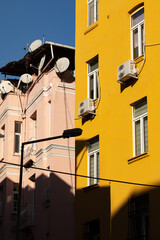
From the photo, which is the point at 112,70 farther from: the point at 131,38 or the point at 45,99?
the point at 45,99

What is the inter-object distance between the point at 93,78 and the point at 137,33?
12.1 ft

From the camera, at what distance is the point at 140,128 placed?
73.0ft

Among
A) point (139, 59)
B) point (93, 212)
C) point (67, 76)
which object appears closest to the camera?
point (139, 59)

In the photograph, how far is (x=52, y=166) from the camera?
109 feet

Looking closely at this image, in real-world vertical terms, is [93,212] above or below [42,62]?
below

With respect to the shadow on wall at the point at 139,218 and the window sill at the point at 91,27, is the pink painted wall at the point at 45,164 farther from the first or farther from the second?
the shadow on wall at the point at 139,218

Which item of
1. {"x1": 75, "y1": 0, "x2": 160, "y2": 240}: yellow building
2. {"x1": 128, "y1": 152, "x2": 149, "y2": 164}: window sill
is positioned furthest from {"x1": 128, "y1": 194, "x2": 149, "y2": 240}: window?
{"x1": 128, "y1": 152, "x2": 149, "y2": 164}: window sill

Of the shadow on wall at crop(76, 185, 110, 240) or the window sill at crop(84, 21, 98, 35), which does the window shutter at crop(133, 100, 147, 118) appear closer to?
the shadow on wall at crop(76, 185, 110, 240)

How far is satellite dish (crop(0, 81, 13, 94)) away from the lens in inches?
1545

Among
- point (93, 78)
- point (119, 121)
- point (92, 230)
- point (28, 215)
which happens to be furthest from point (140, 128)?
point (28, 215)

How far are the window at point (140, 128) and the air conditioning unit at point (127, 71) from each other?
41.5 inches

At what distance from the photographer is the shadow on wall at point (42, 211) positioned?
3212cm

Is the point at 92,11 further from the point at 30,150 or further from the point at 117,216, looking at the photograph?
the point at 30,150

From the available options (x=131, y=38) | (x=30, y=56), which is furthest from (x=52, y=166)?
(x=131, y=38)
